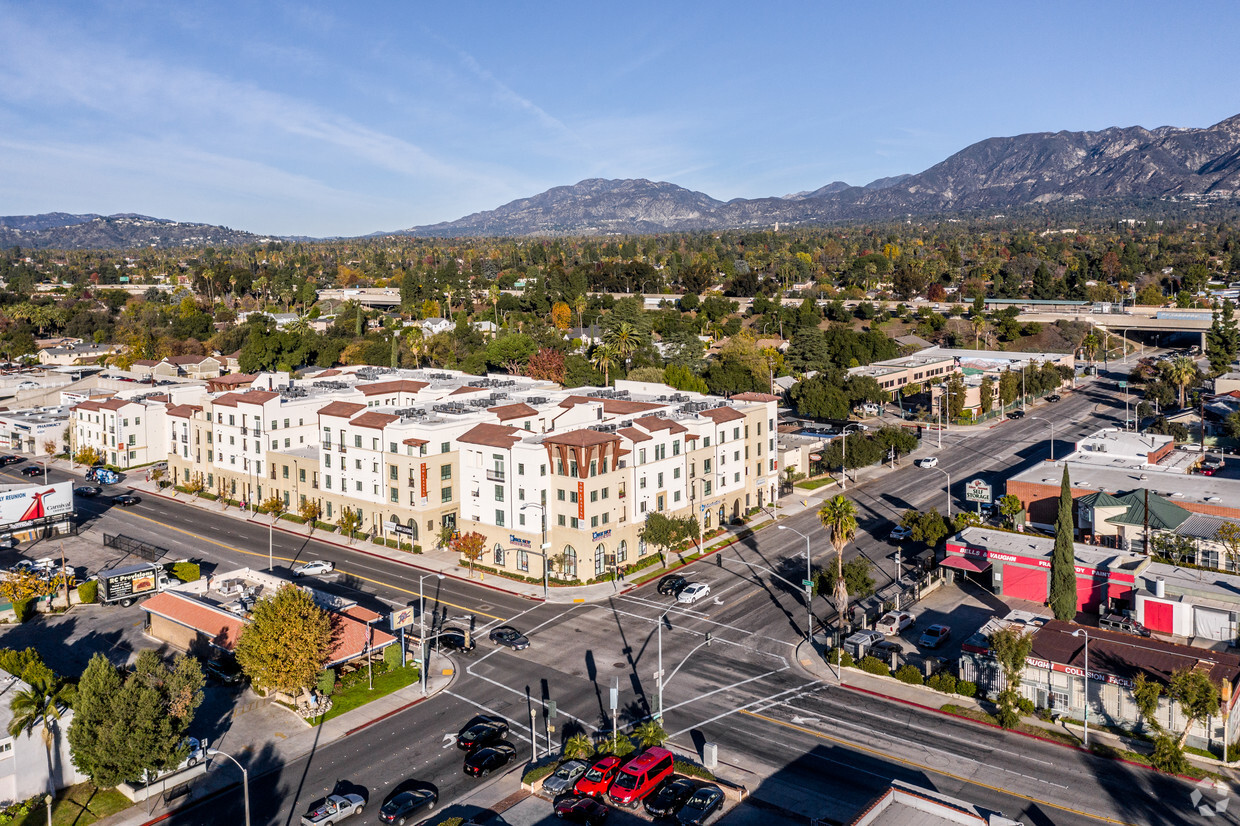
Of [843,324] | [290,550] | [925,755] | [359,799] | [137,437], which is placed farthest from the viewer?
Answer: [843,324]

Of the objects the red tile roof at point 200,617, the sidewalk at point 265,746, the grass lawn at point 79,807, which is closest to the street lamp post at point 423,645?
the sidewalk at point 265,746

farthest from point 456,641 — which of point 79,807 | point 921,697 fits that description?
point 921,697

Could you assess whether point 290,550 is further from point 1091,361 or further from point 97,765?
point 1091,361

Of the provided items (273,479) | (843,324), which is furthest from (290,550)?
(843,324)

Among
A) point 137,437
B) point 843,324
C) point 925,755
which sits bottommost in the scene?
point 925,755

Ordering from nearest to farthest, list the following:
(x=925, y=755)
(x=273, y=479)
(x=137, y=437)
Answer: (x=925, y=755), (x=273, y=479), (x=137, y=437)

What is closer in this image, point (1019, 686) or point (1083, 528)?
point (1019, 686)

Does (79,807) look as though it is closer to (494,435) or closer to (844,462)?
(494,435)
